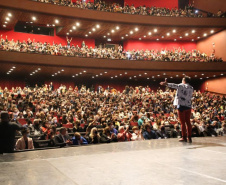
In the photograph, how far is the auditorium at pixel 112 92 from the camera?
276cm

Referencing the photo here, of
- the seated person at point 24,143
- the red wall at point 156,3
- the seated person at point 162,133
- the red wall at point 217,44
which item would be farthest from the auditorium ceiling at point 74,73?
the seated person at point 24,143

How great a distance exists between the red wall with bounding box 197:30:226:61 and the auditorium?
0.34 feet

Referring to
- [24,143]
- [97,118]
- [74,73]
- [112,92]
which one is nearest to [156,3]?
[74,73]

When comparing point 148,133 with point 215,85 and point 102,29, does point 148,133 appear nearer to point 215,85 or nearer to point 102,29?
point 102,29

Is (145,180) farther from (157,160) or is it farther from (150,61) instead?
(150,61)

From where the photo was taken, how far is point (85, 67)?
66.2 ft

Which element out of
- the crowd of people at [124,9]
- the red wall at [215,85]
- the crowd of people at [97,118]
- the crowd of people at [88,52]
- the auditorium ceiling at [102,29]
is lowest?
the crowd of people at [97,118]

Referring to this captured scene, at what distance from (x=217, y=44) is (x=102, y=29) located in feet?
37.5

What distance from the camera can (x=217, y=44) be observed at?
24141 mm

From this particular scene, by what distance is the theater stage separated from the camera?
2.22 metres

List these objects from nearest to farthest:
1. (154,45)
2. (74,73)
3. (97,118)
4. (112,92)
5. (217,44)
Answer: (97,118), (112,92), (74,73), (217,44), (154,45)

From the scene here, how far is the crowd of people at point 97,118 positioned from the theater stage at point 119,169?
1560mm

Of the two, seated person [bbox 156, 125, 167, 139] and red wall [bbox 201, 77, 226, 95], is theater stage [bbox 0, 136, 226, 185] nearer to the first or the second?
seated person [bbox 156, 125, 167, 139]

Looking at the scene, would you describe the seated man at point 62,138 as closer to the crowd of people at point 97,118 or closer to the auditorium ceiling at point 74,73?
the crowd of people at point 97,118
